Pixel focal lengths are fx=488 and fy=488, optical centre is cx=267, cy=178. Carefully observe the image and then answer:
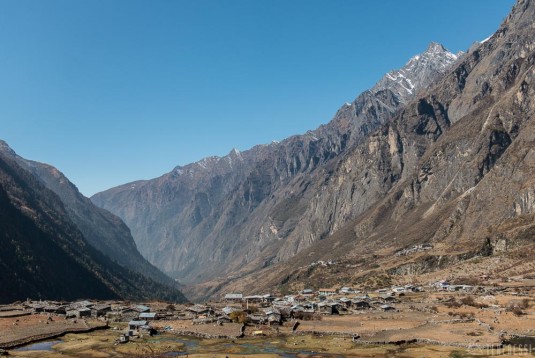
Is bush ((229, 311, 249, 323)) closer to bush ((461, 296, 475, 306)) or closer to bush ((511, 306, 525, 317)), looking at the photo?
bush ((461, 296, 475, 306))

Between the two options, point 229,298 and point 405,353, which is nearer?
point 405,353

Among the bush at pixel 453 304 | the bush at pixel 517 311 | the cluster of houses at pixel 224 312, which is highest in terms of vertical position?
the bush at pixel 517 311

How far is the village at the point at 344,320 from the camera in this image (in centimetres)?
9025

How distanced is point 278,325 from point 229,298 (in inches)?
2777

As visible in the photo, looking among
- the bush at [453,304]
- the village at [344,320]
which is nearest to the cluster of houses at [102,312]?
the village at [344,320]

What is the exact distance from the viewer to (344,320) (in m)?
116

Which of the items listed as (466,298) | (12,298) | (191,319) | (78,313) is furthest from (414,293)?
(12,298)

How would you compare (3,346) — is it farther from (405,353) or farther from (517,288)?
Answer: (517,288)

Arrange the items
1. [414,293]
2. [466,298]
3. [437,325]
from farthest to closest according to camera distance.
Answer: [414,293] → [466,298] → [437,325]

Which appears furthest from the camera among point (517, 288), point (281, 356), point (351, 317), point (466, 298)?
point (517, 288)

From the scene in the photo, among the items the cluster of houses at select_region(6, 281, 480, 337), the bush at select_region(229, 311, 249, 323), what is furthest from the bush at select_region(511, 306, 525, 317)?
the bush at select_region(229, 311, 249, 323)

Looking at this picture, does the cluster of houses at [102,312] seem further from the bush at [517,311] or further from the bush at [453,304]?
the bush at [517,311]

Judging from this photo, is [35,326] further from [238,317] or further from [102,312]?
[238,317]

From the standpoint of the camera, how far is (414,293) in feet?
525
